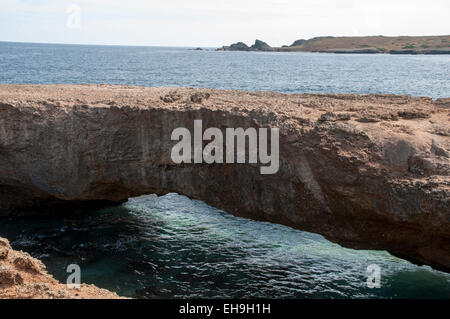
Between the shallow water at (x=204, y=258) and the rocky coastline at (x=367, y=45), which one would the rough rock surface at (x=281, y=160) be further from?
the rocky coastline at (x=367, y=45)

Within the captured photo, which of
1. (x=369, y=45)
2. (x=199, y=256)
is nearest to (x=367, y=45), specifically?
(x=369, y=45)

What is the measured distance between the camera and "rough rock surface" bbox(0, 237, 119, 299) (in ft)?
26.2

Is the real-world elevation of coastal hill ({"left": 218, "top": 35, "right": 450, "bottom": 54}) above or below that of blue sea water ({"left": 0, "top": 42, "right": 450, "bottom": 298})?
above

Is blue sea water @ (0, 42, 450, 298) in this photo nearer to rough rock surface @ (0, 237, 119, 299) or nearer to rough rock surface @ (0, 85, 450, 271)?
rough rock surface @ (0, 85, 450, 271)

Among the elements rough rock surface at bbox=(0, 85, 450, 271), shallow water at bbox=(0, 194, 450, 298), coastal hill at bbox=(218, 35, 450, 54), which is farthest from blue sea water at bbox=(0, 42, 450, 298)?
coastal hill at bbox=(218, 35, 450, 54)

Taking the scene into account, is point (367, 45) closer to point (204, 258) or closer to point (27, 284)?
point (204, 258)

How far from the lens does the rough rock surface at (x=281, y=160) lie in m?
10.8

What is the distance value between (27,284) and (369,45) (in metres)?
143

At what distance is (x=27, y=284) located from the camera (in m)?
8.51

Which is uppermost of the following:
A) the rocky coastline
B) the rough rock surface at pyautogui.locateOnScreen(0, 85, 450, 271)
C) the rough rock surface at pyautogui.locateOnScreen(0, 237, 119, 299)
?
the rocky coastline

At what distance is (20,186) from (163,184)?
4.86 meters

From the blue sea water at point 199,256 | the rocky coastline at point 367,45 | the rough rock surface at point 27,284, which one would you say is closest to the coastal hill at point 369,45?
the rocky coastline at point 367,45

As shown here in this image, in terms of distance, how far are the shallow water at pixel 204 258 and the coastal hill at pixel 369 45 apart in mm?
114277

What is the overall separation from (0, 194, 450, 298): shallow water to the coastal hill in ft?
375
